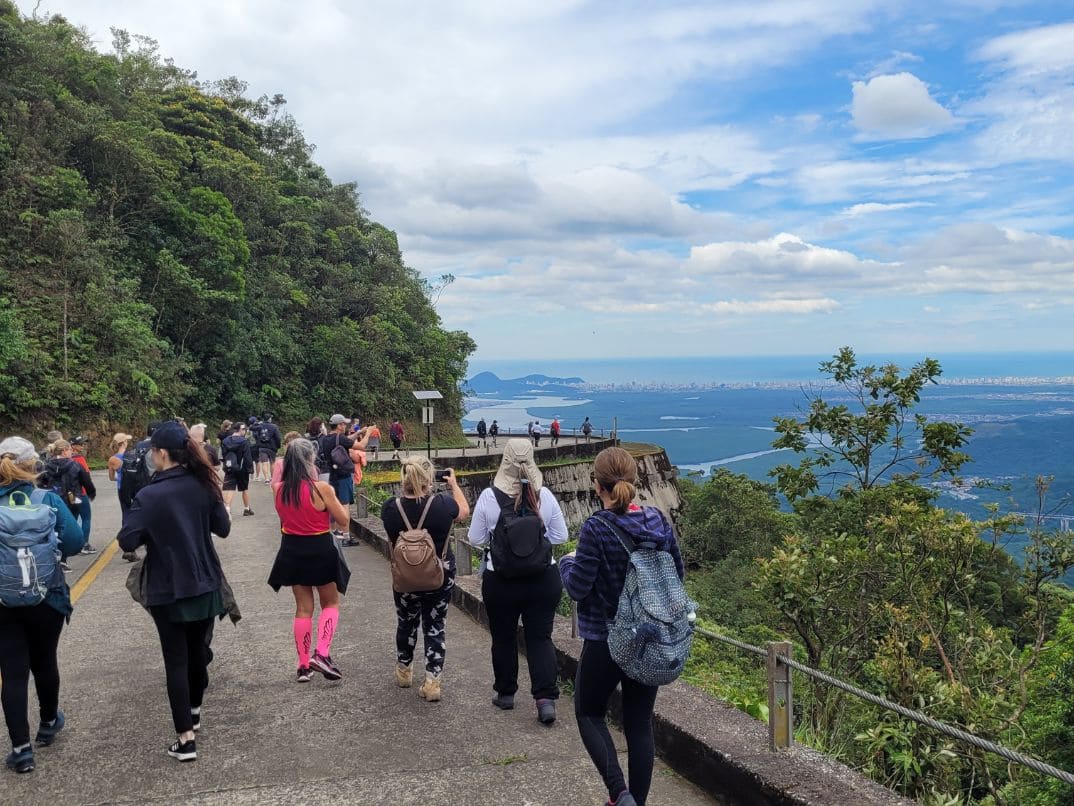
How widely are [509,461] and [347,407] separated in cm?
3713

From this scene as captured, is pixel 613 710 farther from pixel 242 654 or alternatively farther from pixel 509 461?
pixel 242 654

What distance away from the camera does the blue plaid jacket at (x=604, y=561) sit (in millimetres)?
3377

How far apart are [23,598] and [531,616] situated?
2.65 metres

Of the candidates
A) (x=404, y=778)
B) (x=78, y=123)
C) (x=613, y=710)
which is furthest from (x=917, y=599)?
(x=78, y=123)

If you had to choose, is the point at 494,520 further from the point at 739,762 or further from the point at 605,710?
the point at 739,762

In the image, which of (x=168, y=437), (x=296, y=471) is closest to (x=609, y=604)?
(x=168, y=437)

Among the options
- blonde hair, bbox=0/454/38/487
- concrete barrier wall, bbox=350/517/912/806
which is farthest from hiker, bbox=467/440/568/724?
blonde hair, bbox=0/454/38/487

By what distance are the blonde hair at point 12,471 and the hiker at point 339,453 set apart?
19.9ft

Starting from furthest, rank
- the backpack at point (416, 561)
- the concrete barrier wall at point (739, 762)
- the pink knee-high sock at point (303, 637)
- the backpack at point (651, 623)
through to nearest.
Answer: the pink knee-high sock at point (303, 637) → the backpack at point (416, 561) → the concrete barrier wall at point (739, 762) → the backpack at point (651, 623)

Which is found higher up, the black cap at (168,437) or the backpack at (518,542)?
the black cap at (168,437)

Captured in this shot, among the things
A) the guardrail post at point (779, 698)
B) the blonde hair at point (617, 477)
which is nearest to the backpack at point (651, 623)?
the blonde hair at point (617, 477)

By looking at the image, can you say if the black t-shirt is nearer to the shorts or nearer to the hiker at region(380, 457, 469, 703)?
the hiker at region(380, 457, 469, 703)

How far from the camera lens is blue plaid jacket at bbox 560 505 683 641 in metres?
3.38

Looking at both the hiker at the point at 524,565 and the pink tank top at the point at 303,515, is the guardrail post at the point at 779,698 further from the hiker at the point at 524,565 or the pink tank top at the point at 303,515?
the pink tank top at the point at 303,515
